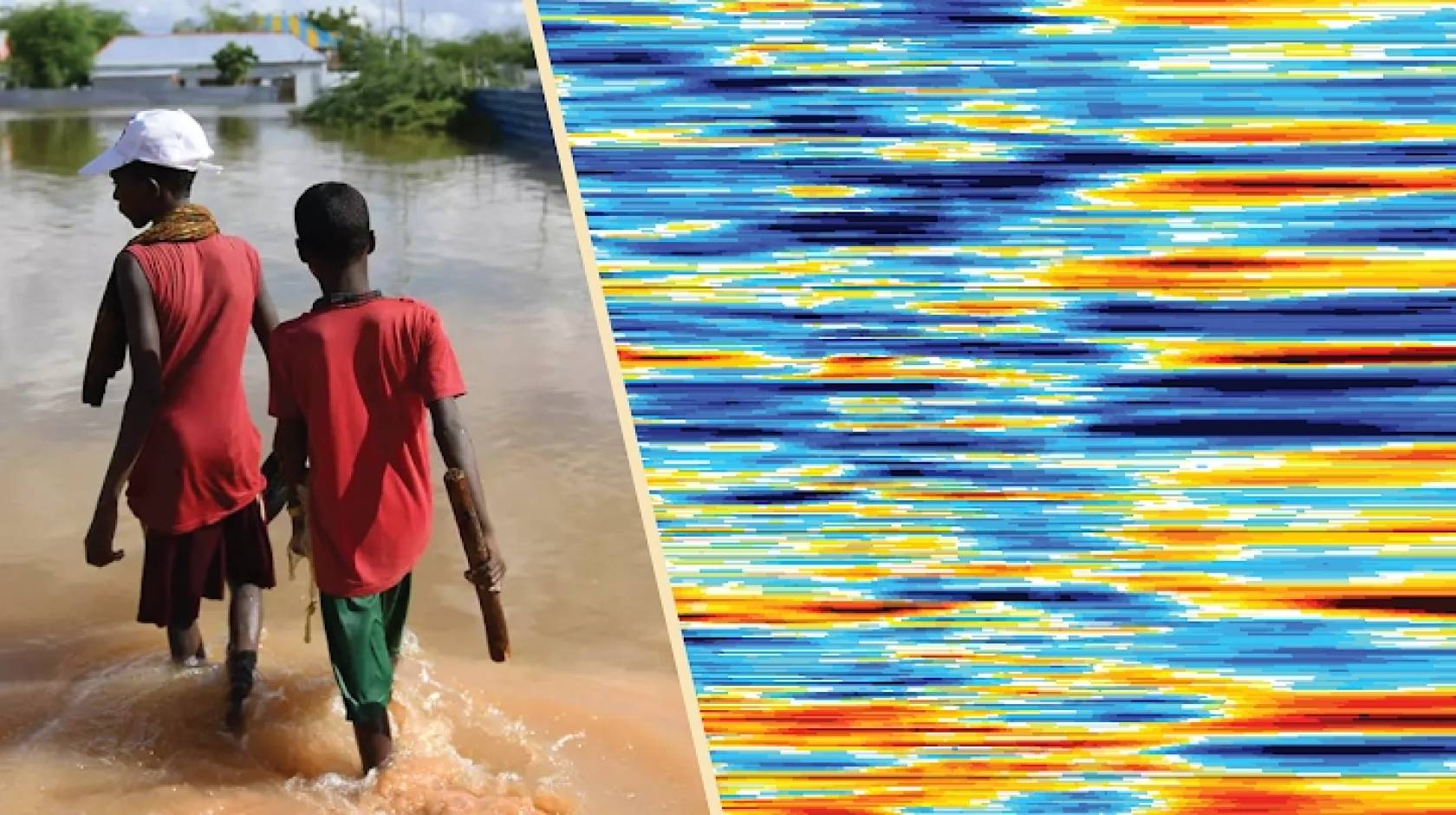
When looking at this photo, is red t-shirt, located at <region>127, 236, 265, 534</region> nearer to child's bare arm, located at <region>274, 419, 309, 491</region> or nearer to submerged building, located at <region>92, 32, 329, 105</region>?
child's bare arm, located at <region>274, 419, 309, 491</region>

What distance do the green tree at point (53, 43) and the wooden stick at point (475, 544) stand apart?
80.1ft

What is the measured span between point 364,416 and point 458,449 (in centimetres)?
19

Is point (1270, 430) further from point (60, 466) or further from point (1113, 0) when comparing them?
point (60, 466)

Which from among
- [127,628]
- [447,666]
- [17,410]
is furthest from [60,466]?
[447,666]

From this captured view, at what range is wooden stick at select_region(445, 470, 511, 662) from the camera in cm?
228

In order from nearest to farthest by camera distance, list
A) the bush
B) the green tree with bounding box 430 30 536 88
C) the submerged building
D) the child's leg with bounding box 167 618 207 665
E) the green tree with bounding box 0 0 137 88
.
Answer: the child's leg with bounding box 167 618 207 665, the bush, the green tree with bounding box 430 30 536 88, the submerged building, the green tree with bounding box 0 0 137 88

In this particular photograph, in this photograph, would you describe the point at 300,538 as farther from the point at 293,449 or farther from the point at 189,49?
the point at 189,49

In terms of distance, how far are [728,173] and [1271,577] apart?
1329mm

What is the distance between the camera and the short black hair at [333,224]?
7.55 feet

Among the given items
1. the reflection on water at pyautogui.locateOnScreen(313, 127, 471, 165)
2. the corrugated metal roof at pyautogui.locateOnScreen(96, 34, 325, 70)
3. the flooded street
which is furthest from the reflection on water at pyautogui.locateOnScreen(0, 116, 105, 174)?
the flooded street

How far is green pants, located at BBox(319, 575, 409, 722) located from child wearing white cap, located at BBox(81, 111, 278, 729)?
1.50 ft

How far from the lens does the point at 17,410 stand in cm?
508

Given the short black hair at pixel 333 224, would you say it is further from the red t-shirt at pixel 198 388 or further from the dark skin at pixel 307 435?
the red t-shirt at pixel 198 388

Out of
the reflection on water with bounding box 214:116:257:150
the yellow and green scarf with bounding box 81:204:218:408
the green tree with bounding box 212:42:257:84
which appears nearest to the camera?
the yellow and green scarf with bounding box 81:204:218:408
